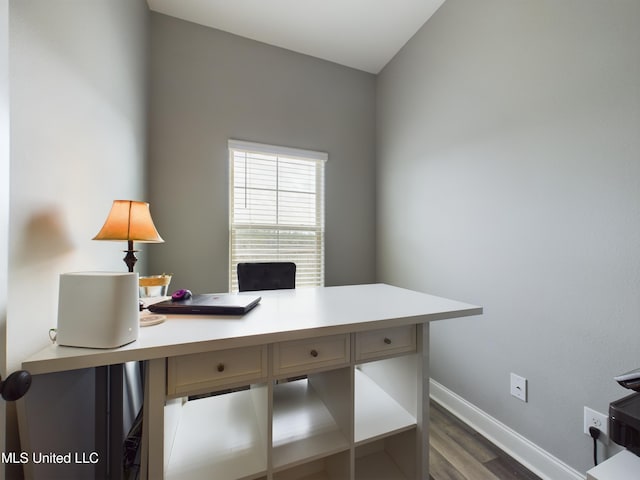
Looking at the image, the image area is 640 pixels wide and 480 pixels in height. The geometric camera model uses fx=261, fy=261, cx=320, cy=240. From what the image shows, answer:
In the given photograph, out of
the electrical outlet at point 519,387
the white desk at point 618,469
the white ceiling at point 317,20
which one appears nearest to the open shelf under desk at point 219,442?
the white desk at point 618,469

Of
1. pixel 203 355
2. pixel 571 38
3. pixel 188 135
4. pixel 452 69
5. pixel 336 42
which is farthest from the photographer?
pixel 336 42

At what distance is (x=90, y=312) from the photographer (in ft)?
2.12

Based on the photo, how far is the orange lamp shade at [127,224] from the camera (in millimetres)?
1013

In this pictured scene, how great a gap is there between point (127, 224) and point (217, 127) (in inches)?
58.6

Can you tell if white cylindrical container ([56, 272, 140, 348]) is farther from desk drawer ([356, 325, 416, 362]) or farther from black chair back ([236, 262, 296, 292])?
black chair back ([236, 262, 296, 292])

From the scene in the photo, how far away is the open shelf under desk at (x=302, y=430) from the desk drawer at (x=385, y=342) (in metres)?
0.34

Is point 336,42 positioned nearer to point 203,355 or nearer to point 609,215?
point 609,215

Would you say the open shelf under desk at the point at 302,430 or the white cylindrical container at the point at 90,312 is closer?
the white cylindrical container at the point at 90,312

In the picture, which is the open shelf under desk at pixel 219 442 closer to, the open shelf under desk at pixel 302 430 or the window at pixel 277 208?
the open shelf under desk at pixel 302 430

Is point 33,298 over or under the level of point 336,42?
under

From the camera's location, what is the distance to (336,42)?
2.38m

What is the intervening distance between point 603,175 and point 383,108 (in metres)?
1.99

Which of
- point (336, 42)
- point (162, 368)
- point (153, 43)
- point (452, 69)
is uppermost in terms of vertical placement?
point (336, 42)

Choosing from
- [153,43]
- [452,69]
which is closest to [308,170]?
[452,69]
